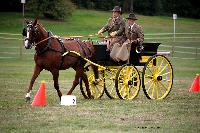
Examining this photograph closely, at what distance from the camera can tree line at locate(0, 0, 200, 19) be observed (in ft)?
229

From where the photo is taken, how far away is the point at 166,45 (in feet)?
181

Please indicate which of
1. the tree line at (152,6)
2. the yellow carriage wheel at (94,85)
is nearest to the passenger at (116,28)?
the yellow carriage wheel at (94,85)

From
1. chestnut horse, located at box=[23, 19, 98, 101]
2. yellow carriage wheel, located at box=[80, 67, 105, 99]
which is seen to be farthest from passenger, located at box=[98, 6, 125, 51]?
yellow carriage wheel, located at box=[80, 67, 105, 99]

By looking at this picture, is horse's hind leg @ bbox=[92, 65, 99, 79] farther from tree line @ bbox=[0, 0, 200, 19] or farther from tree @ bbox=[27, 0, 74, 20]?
tree @ bbox=[27, 0, 74, 20]

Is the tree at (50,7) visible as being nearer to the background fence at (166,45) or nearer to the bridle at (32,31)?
the background fence at (166,45)

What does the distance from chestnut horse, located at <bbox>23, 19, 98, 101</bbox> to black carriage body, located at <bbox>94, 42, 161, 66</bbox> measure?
449 mm

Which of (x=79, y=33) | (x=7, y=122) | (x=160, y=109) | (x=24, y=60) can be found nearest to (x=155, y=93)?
(x=160, y=109)

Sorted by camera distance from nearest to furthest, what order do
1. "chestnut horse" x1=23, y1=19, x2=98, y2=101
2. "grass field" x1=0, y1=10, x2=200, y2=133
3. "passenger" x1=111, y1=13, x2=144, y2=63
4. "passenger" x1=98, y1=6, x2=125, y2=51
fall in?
"grass field" x1=0, y1=10, x2=200, y2=133 < "chestnut horse" x1=23, y1=19, x2=98, y2=101 < "passenger" x1=111, y1=13, x2=144, y2=63 < "passenger" x1=98, y1=6, x2=125, y2=51

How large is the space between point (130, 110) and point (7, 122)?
302 centimetres

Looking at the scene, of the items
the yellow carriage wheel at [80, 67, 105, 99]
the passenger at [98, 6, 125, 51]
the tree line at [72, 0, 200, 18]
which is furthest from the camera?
the tree line at [72, 0, 200, 18]

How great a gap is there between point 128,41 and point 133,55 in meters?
0.43

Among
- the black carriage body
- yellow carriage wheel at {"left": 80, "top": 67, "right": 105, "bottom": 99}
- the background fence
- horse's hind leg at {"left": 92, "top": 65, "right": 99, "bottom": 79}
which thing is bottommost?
the background fence

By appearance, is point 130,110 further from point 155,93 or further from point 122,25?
point 155,93

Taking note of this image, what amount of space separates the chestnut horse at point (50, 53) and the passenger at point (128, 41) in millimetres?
876
